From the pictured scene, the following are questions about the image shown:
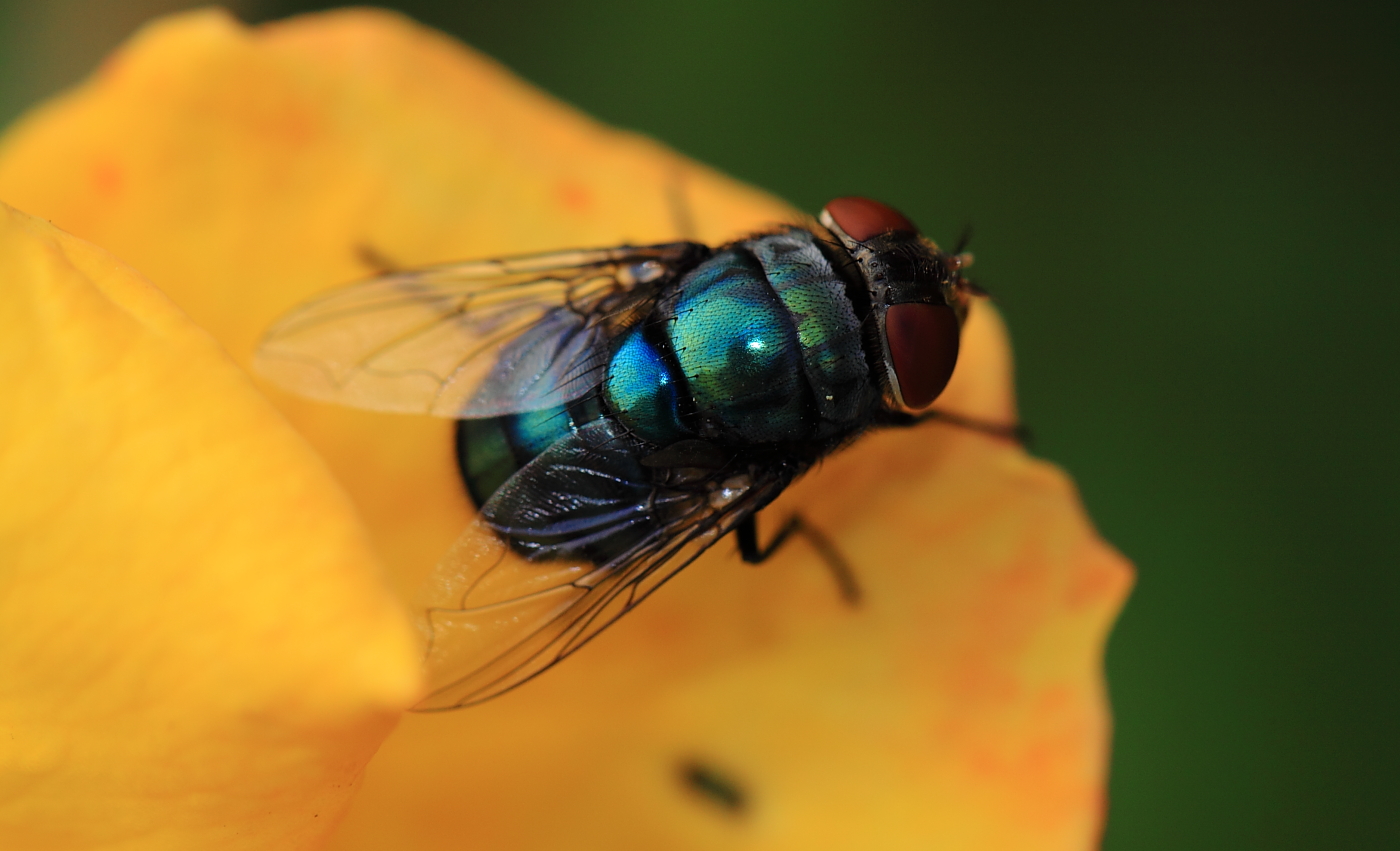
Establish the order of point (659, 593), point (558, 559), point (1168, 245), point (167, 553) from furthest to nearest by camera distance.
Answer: point (1168, 245)
point (659, 593)
point (558, 559)
point (167, 553)

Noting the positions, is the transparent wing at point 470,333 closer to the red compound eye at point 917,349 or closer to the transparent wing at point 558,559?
the transparent wing at point 558,559

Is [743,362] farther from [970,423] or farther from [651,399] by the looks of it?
[970,423]

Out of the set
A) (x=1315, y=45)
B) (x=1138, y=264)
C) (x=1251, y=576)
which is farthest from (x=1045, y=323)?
(x=1315, y=45)

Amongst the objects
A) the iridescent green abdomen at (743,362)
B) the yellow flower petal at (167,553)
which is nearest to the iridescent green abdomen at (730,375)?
the iridescent green abdomen at (743,362)

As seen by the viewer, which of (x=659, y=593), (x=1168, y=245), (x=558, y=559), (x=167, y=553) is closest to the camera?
(x=167, y=553)

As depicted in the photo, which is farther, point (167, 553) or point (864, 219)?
point (864, 219)

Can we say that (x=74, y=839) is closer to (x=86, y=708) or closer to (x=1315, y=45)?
(x=86, y=708)

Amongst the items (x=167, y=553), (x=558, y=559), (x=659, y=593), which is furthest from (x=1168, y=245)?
(x=167, y=553)

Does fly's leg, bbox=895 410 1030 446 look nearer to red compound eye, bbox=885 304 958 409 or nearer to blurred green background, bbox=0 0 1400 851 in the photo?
A: red compound eye, bbox=885 304 958 409
